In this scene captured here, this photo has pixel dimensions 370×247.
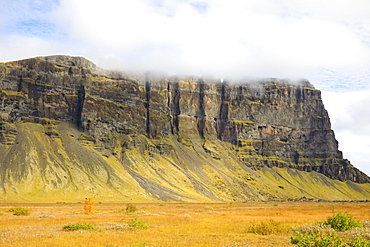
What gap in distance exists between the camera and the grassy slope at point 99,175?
132625 mm

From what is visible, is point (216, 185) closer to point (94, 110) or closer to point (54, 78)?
point (94, 110)

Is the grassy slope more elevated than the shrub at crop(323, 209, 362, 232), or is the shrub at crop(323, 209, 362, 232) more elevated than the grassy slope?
the shrub at crop(323, 209, 362, 232)

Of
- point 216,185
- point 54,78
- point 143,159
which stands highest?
point 54,78

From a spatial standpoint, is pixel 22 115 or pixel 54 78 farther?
pixel 54 78

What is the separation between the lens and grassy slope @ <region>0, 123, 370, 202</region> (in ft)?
435

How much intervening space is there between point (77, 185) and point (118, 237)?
119874 millimetres

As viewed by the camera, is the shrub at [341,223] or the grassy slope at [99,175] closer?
the shrub at [341,223]

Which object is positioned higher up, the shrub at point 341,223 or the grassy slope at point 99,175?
the shrub at point 341,223

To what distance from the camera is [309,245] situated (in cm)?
1466

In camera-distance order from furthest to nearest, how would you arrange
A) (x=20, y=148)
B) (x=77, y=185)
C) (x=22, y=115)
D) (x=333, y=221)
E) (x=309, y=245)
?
1. (x=22, y=115)
2. (x=20, y=148)
3. (x=77, y=185)
4. (x=333, y=221)
5. (x=309, y=245)

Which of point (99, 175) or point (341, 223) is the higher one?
point (341, 223)

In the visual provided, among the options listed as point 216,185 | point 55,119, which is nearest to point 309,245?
point 216,185

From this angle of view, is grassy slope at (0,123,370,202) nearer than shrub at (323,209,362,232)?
No

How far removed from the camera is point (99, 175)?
15138 cm
